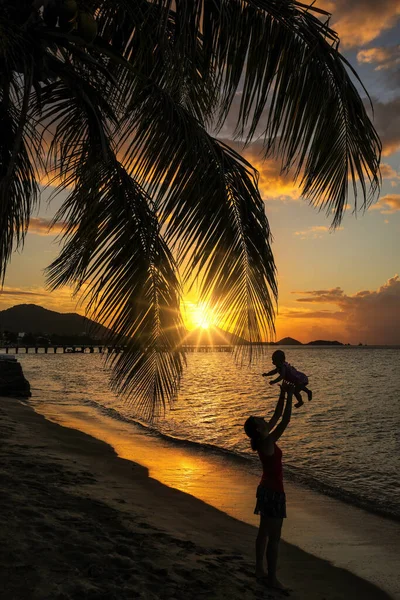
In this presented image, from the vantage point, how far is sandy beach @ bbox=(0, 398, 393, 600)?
13.6ft

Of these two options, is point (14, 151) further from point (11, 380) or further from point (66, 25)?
point (11, 380)

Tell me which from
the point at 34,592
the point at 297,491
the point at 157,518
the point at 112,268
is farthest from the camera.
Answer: the point at 297,491

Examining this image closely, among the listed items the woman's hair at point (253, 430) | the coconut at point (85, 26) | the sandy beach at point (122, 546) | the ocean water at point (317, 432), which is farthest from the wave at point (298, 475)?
the coconut at point (85, 26)

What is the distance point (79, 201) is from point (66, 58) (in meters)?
1.30

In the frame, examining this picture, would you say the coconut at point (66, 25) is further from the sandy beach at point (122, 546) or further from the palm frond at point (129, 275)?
the sandy beach at point (122, 546)

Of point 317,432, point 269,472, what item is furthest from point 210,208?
point 317,432

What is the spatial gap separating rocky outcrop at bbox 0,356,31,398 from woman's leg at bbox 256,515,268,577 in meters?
21.1

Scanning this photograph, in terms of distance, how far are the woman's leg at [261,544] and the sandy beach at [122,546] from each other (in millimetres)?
136

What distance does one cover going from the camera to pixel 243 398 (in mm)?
33625

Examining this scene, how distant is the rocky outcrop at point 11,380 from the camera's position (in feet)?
79.2

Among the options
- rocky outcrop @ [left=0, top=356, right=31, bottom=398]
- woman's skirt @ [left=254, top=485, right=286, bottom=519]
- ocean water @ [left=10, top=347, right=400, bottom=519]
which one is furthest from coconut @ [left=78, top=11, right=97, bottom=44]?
rocky outcrop @ [left=0, top=356, right=31, bottom=398]

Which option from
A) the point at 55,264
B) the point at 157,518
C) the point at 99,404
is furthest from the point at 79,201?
the point at 99,404

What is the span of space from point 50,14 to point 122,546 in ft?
15.6

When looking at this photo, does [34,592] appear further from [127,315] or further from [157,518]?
[157,518]
